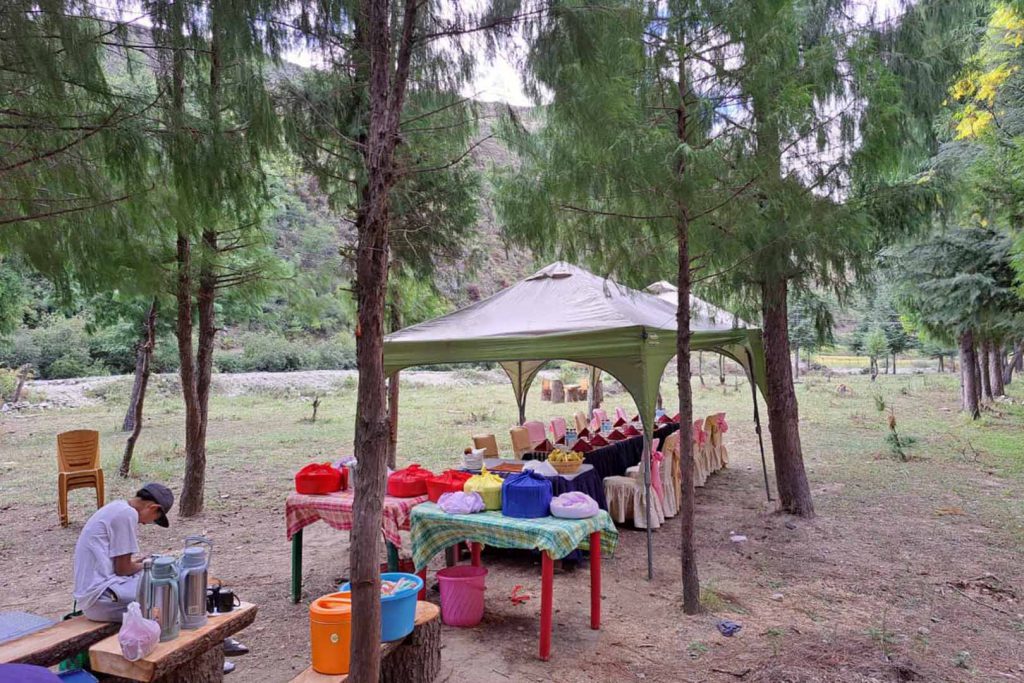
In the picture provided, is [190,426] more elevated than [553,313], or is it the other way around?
[553,313]

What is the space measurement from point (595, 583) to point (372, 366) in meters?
2.19

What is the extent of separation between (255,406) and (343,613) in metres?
15.9

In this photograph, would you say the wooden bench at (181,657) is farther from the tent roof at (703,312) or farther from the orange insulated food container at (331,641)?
the tent roof at (703,312)

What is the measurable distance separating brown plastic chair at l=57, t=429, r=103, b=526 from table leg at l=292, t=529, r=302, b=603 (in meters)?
3.22

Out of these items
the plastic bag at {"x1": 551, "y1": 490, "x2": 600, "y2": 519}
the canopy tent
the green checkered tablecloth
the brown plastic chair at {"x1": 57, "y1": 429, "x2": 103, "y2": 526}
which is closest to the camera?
the green checkered tablecloth

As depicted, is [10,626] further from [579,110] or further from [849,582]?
[849,582]

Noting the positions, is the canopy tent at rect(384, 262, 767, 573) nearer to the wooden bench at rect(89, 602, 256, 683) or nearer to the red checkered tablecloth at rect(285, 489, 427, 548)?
the red checkered tablecloth at rect(285, 489, 427, 548)

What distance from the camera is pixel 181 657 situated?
7.87ft

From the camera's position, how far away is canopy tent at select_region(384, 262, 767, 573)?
4.93m

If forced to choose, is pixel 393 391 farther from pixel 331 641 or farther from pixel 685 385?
pixel 331 641

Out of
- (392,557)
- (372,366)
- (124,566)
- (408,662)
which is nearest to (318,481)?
(392,557)

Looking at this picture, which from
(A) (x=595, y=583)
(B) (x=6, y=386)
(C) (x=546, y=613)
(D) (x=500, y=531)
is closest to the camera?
(C) (x=546, y=613)

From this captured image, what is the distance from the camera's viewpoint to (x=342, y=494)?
13.9ft

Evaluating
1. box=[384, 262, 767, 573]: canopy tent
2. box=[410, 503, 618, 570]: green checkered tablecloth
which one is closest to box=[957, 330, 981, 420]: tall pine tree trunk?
box=[384, 262, 767, 573]: canopy tent
